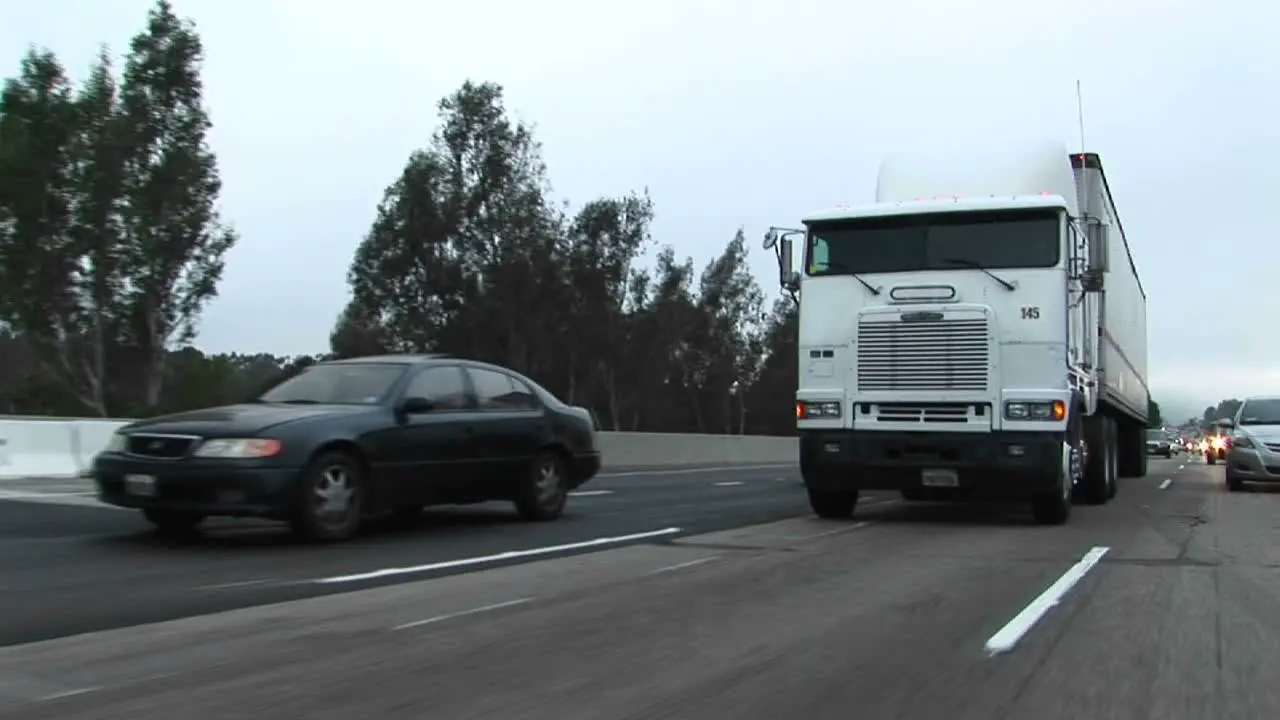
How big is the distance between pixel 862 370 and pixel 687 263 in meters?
56.0

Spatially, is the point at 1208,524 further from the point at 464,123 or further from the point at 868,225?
the point at 464,123

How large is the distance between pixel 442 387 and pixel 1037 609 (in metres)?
5.45

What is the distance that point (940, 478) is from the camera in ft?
38.3

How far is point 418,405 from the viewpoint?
9.75 m

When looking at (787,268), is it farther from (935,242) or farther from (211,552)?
(211,552)

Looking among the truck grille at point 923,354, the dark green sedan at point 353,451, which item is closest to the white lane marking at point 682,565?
the dark green sedan at point 353,451

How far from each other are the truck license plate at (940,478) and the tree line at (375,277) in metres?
17.9

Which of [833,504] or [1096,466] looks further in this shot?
[1096,466]

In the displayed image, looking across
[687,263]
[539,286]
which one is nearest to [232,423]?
[539,286]

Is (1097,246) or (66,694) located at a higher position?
(1097,246)

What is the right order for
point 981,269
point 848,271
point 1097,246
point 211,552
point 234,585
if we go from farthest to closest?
point 1097,246 < point 848,271 < point 981,269 < point 211,552 < point 234,585

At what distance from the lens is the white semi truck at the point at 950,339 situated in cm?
1146

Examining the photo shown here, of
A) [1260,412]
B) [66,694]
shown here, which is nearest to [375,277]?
[1260,412]

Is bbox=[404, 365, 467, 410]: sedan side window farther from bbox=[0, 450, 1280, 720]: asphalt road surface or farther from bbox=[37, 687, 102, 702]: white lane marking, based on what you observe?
bbox=[37, 687, 102, 702]: white lane marking
